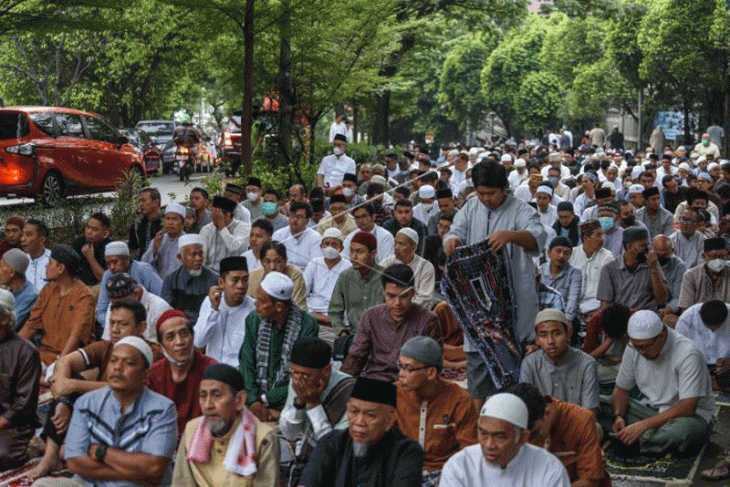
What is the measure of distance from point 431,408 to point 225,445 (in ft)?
4.12

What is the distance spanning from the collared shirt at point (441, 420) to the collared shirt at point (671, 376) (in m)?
2.54

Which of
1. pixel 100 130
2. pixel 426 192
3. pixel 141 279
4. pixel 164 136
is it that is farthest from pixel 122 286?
pixel 164 136

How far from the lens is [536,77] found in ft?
193

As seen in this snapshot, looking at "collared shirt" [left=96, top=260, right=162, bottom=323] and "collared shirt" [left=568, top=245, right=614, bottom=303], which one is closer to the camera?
"collared shirt" [left=96, top=260, right=162, bottom=323]

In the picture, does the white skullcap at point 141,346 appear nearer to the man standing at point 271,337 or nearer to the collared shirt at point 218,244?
the man standing at point 271,337

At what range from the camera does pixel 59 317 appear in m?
10.4

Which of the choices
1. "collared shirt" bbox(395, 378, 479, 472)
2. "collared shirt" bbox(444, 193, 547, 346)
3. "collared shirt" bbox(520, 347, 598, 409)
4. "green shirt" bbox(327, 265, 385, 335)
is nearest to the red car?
"green shirt" bbox(327, 265, 385, 335)

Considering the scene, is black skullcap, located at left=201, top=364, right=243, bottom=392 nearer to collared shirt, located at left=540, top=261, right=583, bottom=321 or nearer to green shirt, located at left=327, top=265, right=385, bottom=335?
green shirt, located at left=327, top=265, right=385, bottom=335

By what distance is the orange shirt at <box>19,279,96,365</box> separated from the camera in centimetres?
1026

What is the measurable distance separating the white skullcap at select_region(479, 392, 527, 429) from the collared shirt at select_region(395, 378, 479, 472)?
109 centimetres

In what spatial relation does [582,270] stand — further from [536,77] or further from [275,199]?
[536,77]

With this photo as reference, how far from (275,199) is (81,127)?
6.41 metres

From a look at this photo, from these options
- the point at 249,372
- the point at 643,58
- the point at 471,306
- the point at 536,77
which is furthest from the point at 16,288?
the point at 536,77

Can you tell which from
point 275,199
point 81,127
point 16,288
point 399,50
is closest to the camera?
point 16,288
